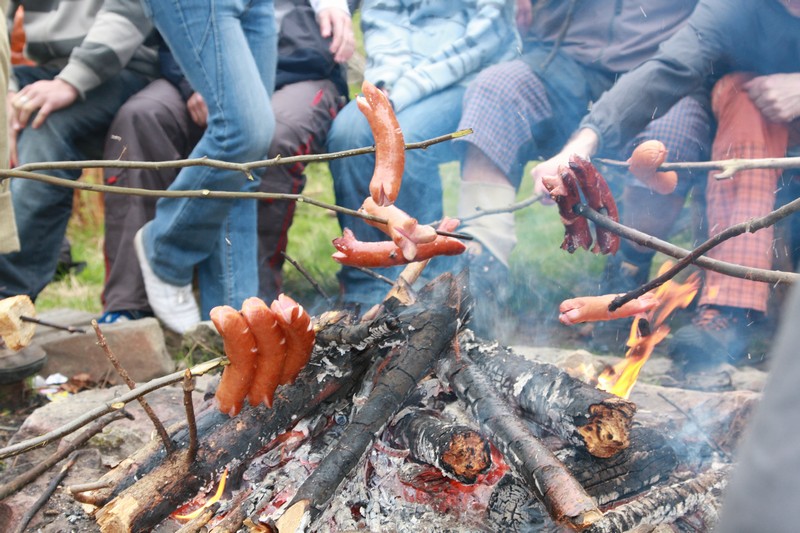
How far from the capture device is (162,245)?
386cm

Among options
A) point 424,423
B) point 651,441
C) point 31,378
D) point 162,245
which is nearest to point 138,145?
point 162,245

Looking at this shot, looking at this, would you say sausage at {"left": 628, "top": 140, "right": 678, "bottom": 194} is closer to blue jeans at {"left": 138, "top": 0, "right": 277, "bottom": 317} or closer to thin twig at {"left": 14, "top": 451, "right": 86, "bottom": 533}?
blue jeans at {"left": 138, "top": 0, "right": 277, "bottom": 317}

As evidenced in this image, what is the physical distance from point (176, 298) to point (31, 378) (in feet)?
2.69

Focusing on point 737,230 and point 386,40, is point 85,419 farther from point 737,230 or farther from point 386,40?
point 386,40

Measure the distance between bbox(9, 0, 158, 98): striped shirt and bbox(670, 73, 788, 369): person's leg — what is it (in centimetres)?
321

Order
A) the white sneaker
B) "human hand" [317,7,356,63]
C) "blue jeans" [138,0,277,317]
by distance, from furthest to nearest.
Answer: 1. "human hand" [317,7,356,63]
2. the white sneaker
3. "blue jeans" [138,0,277,317]

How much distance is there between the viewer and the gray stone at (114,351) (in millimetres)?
3701

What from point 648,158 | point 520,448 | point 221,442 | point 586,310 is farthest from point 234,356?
point 648,158

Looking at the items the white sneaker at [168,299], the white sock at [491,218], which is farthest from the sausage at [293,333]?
the white sneaker at [168,299]

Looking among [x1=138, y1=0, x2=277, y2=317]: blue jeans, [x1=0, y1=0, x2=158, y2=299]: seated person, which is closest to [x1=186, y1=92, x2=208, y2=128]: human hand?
[x1=0, y1=0, x2=158, y2=299]: seated person

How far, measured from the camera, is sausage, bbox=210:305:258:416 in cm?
176

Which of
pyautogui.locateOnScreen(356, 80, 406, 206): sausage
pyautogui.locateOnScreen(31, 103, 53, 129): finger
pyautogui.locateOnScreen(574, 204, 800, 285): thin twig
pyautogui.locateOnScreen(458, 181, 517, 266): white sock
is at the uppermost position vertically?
pyautogui.locateOnScreen(356, 80, 406, 206): sausage

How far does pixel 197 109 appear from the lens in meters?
4.32

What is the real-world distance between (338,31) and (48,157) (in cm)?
182
